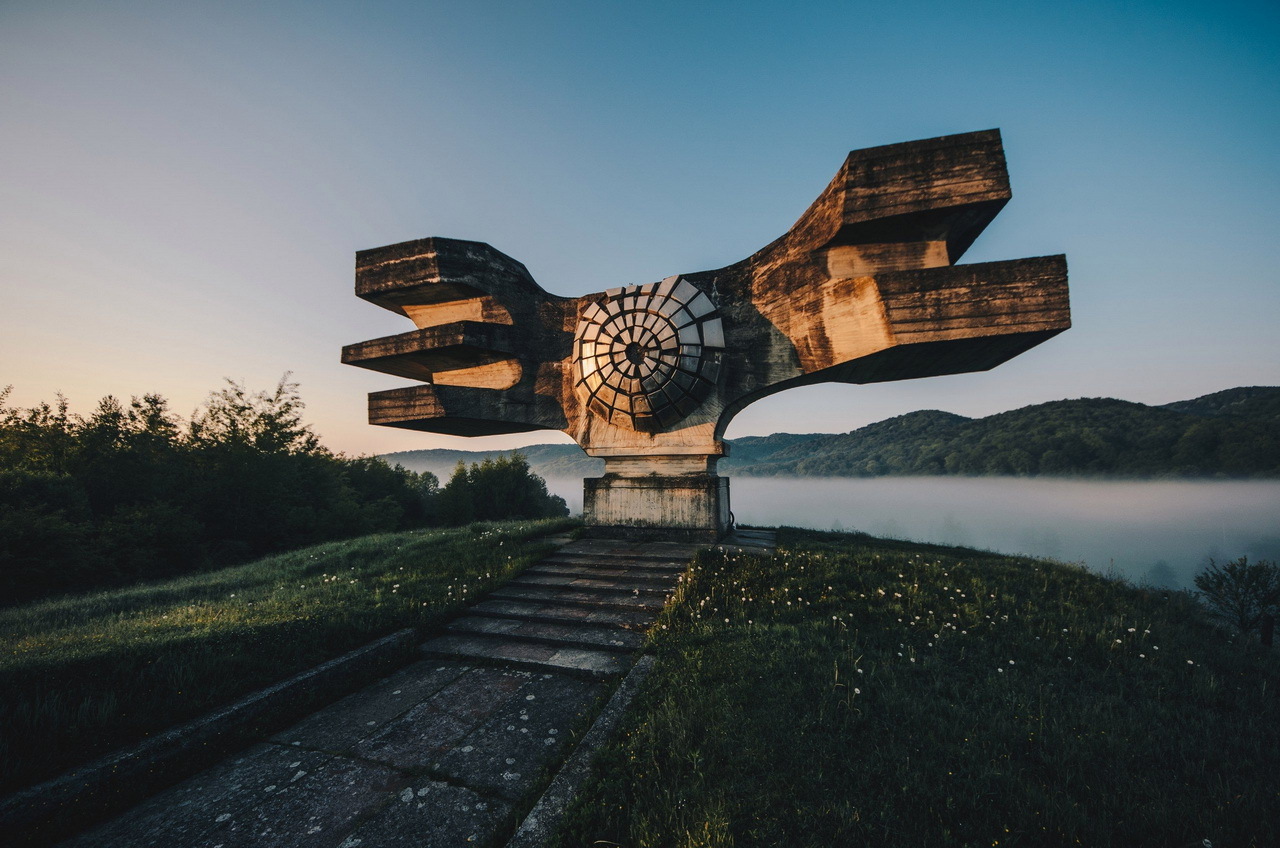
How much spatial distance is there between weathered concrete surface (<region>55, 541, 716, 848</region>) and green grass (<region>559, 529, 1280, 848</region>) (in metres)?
0.87

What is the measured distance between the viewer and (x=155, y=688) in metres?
4.41

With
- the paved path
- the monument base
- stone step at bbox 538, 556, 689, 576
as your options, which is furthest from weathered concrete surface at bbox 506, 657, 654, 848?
the monument base

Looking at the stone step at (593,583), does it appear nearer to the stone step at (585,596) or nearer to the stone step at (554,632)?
the stone step at (585,596)

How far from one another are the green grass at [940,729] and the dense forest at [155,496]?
21.0 metres

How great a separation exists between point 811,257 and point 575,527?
28.5 ft

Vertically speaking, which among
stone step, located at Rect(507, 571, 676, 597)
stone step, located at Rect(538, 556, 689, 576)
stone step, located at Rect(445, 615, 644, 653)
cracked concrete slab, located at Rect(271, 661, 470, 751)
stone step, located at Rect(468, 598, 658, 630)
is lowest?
cracked concrete slab, located at Rect(271, 661, 470, 751)

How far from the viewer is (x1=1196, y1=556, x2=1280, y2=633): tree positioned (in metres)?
10.1

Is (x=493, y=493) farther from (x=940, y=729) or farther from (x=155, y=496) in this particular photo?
(x=940, y=729)

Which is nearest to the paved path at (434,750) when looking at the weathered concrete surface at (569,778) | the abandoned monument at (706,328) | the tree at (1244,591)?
the weathered concrete surface at (569,778)

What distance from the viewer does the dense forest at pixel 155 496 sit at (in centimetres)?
1413

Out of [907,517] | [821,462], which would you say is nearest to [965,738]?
[907,517]

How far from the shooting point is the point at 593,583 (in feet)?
24.6

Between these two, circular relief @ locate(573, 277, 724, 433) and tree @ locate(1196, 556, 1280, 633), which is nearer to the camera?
circular relief @ locate(573, 277, 724, 433)

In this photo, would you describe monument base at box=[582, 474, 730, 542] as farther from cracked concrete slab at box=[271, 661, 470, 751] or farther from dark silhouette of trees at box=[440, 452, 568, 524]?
dark silhouette of trees at box=[440, 452, 568, 524]
